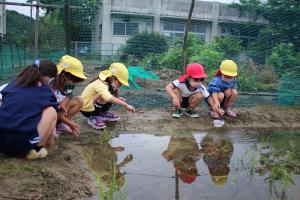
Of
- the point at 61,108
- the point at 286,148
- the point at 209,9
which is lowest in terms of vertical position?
the point at 286,148

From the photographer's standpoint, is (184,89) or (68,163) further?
(184,89)

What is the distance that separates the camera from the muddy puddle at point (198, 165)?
2945mm

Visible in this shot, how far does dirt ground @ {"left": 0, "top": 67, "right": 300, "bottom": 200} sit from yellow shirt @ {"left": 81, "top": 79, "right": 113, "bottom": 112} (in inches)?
10.3

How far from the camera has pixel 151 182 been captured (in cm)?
312

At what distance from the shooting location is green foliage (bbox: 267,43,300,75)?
10944mm

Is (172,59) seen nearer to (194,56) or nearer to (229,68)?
(194,56)

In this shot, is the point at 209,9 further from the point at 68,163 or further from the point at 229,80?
the point at 68,163

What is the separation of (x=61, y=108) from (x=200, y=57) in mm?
8743

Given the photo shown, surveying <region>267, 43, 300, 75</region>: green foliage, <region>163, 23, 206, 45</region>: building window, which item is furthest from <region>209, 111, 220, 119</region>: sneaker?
<region>163, 23, 206, 45</region>: building window

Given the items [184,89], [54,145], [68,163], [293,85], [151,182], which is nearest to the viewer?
[151,182]

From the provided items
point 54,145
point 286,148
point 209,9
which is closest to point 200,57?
point 286,148

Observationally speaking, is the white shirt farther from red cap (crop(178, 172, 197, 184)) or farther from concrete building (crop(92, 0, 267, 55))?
concrete building (crop(92, 0, 267, 55))

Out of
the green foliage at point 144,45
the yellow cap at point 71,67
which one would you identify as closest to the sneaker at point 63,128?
the yellow cap at point 71,67

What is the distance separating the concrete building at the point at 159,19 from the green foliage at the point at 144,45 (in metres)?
2.49
